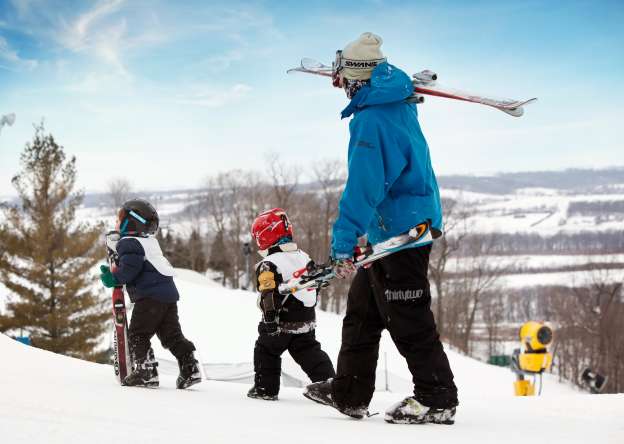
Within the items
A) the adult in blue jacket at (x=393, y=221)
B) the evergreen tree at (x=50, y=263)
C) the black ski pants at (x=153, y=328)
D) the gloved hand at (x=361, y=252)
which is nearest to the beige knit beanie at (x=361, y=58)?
the adult in blue jacket at (x=393, y=221)

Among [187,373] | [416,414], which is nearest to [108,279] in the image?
[187,373]

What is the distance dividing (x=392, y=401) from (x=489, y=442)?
158 cm

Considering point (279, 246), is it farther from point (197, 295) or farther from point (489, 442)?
point (197, 295)

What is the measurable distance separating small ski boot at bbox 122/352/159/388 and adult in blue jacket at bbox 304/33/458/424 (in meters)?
1.55

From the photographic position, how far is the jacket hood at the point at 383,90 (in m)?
2.91

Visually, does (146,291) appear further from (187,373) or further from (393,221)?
(393,221)

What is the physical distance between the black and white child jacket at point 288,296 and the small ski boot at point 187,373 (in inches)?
26.3

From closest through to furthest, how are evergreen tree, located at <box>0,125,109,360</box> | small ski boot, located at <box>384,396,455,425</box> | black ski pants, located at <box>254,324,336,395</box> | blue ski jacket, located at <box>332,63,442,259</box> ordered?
blue ski jacket, located at <box>332,63,442,259</box>, small ski boot, located at <box>384,396,455,425</box>, black ski pants, located at <box>254,324,336,395</box>, evergreen tree, located at <box>0,125,109,360</box>

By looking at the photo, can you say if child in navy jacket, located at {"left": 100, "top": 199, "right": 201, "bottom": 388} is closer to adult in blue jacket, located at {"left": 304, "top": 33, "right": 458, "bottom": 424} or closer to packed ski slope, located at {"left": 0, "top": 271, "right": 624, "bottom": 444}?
packed ski slope, located at {"left": 0, "top": 271, "right": 624, "bottom": 444}

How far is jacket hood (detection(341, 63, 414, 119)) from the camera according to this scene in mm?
2906

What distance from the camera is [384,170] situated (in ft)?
9.36

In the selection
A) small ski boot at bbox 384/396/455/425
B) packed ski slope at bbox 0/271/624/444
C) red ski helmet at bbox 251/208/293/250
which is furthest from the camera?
red ski helmet at bbox 251/208/293/250

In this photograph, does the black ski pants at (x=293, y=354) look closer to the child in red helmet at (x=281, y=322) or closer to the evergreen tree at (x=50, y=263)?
the child in red helmet at (x=281, y=322)

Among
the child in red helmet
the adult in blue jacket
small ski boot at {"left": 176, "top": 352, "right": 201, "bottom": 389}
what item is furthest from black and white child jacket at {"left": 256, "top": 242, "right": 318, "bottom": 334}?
the adult in blue jacket
